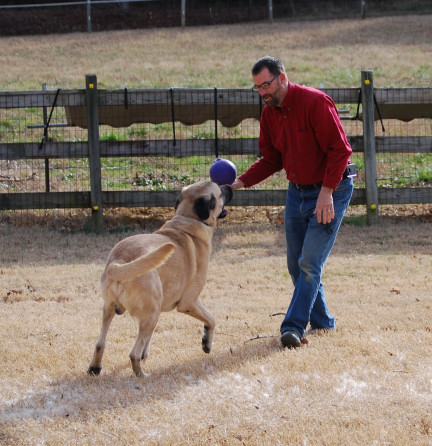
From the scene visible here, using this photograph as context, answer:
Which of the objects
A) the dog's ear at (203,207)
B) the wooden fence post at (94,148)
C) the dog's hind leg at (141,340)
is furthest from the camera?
the wooden fence post at (94,148)

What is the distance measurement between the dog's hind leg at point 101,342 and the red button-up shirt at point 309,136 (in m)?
1.81

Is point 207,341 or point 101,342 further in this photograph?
point 207,341

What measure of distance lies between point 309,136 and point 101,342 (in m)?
2.21

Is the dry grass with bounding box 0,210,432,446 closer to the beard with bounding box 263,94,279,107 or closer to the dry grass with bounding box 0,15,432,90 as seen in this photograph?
the beard with bounding box 263,94,279,107

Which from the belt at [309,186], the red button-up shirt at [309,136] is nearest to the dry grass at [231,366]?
the belt at [309,186]

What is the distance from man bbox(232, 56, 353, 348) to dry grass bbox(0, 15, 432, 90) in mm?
13375

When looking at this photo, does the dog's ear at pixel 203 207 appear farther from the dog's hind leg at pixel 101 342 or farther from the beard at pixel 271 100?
the dog's hind leg at pixel 101 342

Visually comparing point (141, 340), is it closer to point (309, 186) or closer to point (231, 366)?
point (231, 366)

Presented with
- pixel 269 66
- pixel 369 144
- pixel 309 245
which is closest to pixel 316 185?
pixel 309 245

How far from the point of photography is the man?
17.7 ft

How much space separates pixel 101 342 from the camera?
16.9ft

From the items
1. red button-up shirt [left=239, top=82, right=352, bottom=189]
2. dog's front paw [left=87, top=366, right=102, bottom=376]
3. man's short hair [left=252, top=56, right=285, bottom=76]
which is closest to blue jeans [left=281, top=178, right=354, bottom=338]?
red button-up shirt [left=239, top=82, right=352, bottom=189]

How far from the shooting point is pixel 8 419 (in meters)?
4.41

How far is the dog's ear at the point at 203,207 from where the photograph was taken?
5.60 meters
